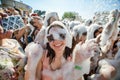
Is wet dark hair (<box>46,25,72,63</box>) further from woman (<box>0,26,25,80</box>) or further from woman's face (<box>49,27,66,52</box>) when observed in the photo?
woman (<box>0,26,25,80</box>)

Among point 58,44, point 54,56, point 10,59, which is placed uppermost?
point 58,44

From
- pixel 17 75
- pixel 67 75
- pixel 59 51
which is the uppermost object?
pixel 59 51

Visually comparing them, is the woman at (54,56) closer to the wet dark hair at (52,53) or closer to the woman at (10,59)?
the wet dark hair at (52,53)

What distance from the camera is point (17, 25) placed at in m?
7.06

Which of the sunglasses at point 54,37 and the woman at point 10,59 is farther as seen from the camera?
the woman at point 10,59

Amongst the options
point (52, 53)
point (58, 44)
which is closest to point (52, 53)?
point (52, 53)

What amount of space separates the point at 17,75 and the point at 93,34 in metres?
2.69

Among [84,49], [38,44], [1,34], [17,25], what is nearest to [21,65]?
[1,34]

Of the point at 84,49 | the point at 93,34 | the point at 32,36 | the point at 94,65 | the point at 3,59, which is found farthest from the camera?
the point at 93,34

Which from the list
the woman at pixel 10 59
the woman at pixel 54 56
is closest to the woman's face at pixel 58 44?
the woman at pixel 54 56

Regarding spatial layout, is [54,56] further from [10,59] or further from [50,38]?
[10,59]

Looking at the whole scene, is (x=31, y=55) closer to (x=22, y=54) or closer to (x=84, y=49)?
(x=84, y=49)

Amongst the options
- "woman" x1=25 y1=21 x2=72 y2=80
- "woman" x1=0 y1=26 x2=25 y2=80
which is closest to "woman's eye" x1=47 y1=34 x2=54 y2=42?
"woman" x1=25 y1=21 x2=72 y2=80

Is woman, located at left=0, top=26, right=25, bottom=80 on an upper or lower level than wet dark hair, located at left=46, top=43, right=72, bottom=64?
lower
